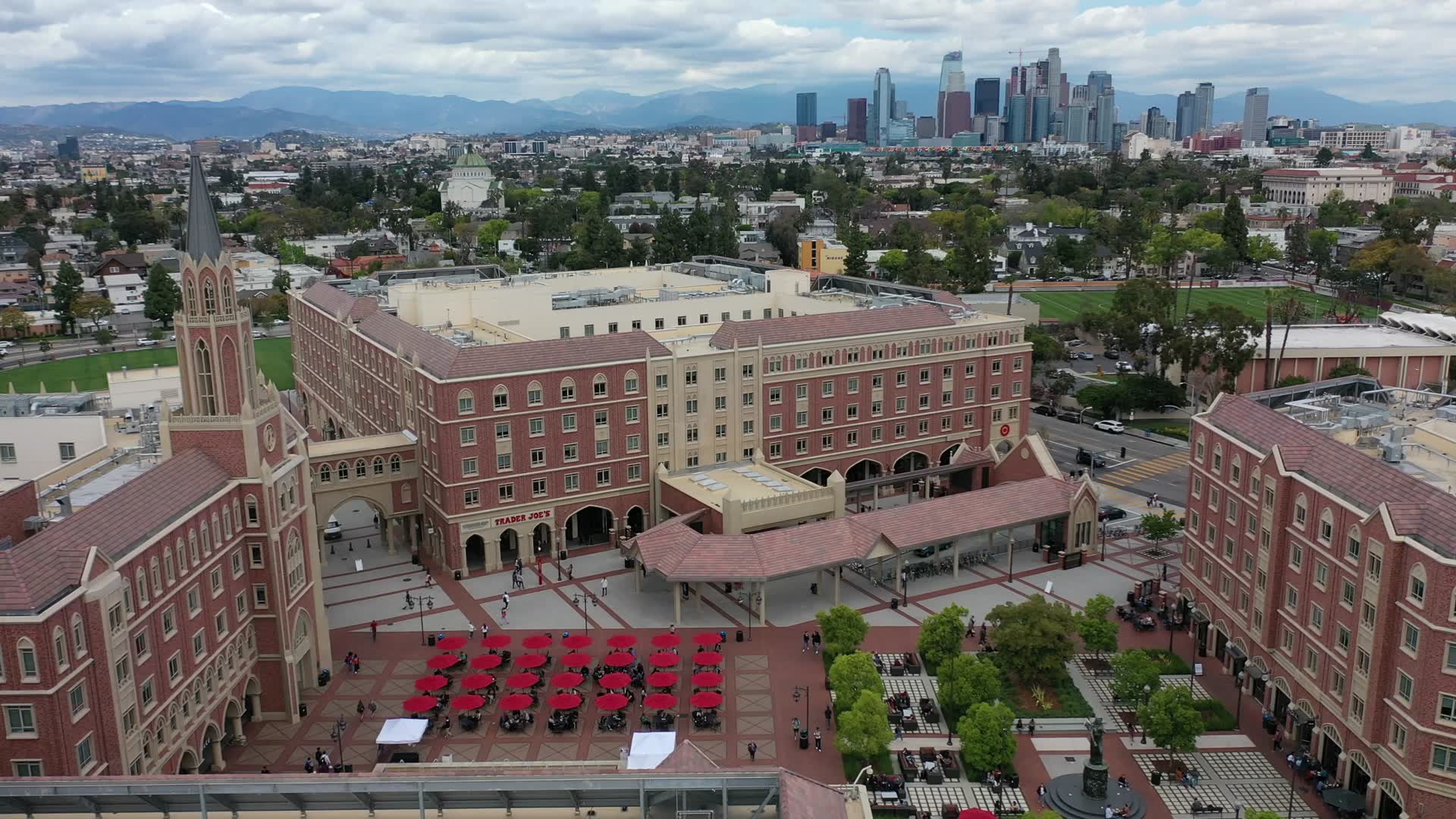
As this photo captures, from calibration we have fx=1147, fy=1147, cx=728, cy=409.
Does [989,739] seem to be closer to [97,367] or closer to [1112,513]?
[1112,513]

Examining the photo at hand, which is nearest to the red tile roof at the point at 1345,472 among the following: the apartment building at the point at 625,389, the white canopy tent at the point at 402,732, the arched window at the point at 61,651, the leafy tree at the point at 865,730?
the leafy tree at the point at 865,730

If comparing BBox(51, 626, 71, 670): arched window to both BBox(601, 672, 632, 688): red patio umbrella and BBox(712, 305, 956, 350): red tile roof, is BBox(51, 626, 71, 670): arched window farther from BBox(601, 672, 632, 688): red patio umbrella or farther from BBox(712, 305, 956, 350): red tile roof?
BBox(712, 305, 956, 350): red tile roof

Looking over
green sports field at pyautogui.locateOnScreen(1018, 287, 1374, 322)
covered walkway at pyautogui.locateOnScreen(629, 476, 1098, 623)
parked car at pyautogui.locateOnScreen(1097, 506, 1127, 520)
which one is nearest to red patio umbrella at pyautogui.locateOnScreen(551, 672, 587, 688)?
covered walkway at pyautogui.locateOnScreen(629, 476, 1098, 623)

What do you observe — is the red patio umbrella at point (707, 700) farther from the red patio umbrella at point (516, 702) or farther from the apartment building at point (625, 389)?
the apartment building at point (625, 389)

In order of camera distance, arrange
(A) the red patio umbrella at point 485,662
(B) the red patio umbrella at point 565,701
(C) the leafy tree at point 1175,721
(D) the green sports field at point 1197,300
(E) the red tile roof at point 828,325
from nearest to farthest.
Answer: (C) the leafy tree at point 1175,721
(B) the red patio umbrella at point 565,701
(A) the red patio umbrella at point 485,662
(E) the red tile roof at point 828,325
(D) the green sports field at point 1197,300

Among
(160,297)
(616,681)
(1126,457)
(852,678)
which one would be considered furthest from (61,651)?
(160,297)
